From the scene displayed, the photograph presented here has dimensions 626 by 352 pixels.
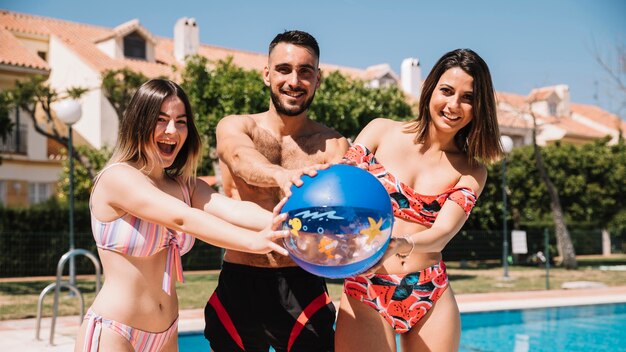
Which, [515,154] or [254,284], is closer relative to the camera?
[254,284]

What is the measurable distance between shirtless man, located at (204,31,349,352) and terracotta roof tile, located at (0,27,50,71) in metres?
23.9

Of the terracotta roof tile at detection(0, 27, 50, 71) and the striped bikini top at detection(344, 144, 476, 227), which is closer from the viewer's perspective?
the striped bikini top at detection(344, 144, 476, 227)

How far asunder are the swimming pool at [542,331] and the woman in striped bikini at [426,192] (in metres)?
7.01

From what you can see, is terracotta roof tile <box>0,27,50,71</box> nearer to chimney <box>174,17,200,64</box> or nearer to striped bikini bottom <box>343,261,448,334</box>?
chimney <box>174,17,200,64</box>

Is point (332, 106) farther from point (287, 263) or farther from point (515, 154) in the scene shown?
point (287, 263)

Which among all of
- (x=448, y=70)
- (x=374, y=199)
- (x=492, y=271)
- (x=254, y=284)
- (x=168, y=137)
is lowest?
(x=492, y=271)

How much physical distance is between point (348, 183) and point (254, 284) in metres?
1.22

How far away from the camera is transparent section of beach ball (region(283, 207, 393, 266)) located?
2.73 meters

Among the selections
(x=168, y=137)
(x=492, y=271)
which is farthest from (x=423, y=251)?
(x=492, y=271)

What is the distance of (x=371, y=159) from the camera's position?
3572 millimetres

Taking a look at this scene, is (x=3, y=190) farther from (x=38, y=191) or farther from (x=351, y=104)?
(x=351, y=104)

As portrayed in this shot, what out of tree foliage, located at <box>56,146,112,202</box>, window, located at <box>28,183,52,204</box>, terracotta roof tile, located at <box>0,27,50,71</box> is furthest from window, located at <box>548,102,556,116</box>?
terracotta roof tile, located at <box>0,27,50,71</box>

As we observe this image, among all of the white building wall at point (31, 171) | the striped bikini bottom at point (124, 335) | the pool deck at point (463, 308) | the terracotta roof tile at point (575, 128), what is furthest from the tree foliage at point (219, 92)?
the terracotta roof tile at point (575, 128)

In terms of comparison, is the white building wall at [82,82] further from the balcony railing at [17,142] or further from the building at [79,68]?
the balcony railing at [17,142]
